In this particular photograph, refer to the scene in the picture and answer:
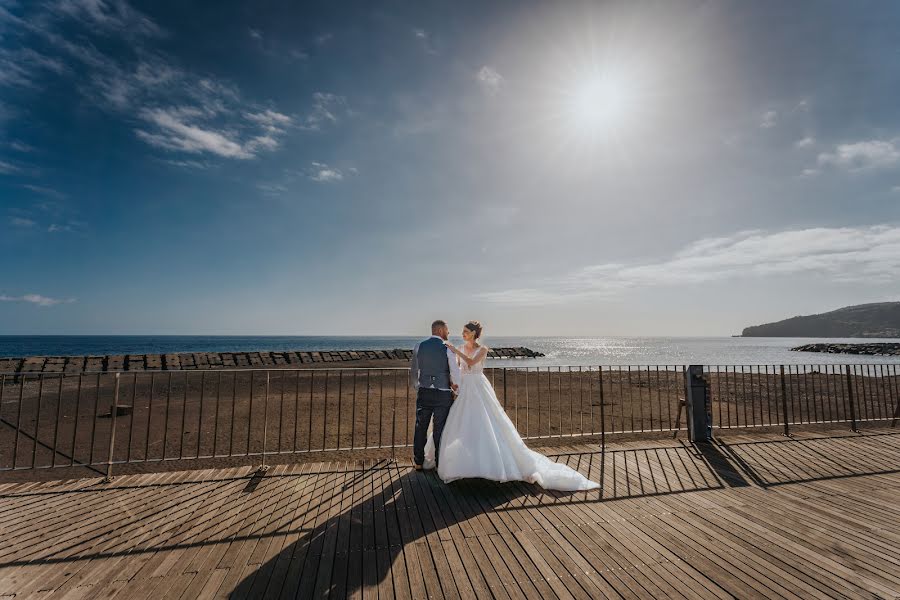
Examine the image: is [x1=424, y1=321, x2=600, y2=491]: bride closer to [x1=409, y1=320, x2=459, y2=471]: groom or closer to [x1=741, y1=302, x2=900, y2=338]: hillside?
[x1=409, y1=320, x2=459, y2=471]: groom

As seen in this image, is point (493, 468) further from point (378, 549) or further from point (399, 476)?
point (378, 549)

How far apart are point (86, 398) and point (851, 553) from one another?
2101 cm

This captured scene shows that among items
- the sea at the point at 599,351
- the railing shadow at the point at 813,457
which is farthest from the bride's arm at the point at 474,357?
the sea at the point at 599,351

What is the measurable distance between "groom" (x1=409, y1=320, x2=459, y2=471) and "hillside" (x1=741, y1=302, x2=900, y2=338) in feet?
588

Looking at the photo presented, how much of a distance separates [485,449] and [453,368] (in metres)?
1.10

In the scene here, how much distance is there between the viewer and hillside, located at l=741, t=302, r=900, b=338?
454ft

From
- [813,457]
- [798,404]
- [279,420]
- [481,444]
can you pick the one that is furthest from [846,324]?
[481,444]

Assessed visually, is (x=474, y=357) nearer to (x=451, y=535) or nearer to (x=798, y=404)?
(x=451, y=535)

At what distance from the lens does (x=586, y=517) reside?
13.4 ft

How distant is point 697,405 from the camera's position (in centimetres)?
725

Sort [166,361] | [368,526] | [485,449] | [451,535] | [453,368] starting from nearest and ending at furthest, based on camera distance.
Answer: [451,535], [368,526], [485,449], [453,368], [166,361]

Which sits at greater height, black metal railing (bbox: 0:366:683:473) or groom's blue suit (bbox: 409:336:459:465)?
groom's blue suit (bbox: 409:336:459:465)

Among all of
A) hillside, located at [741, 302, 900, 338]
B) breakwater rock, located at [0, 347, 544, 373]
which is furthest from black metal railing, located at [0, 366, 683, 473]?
hillside, located at [741, 302, 900, 338]

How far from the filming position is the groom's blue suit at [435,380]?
5281 millimetres
